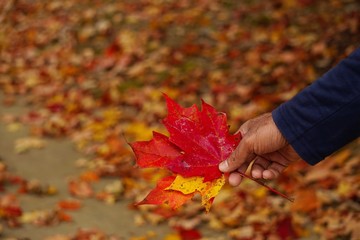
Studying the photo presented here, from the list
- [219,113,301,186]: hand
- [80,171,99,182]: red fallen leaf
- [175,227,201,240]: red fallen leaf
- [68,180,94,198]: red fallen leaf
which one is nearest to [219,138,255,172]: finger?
[219,113,301,186]: hand

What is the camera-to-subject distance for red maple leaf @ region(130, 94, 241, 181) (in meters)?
1.70

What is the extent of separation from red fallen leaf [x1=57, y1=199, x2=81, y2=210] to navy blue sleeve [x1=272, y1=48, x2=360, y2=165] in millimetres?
2453

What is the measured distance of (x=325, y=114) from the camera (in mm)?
1558

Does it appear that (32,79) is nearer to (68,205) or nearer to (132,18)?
(132,18)

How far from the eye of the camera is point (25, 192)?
12.9ft

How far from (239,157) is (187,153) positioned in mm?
177

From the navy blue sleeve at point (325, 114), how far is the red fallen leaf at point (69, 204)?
245 centimetres

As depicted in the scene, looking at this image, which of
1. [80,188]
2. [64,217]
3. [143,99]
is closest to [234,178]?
[64,217]

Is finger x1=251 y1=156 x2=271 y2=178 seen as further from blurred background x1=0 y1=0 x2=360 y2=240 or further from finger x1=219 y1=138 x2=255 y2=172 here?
blurred background x1=0 y1=0 x2=360 y2=240

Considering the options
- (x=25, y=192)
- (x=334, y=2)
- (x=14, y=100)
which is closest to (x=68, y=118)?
(x=14, y=100)

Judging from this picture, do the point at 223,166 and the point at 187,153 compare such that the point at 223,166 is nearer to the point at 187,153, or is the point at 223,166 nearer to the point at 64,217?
the point at 187,153

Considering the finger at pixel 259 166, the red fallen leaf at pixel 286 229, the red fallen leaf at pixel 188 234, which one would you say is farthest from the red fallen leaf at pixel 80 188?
the finger at pixel 259 166

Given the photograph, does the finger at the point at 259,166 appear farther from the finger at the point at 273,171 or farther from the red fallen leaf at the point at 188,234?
the red fallen leaf at the point at 188,234

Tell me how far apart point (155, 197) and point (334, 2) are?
4.83 metres
